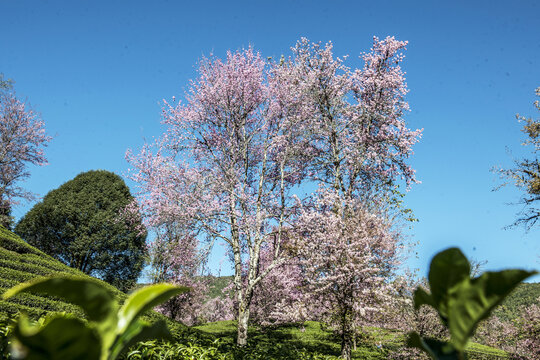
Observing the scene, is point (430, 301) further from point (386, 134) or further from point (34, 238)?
point (34, 238)

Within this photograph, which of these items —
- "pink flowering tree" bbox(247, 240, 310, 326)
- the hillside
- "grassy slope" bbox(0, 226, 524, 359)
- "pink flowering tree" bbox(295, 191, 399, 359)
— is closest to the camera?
the hillside

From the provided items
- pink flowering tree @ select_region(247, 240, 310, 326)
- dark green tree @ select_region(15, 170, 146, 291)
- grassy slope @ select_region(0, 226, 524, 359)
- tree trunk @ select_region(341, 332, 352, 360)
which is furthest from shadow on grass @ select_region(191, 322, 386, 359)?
dark green tree @ select_region(15, 170, 146, 291)

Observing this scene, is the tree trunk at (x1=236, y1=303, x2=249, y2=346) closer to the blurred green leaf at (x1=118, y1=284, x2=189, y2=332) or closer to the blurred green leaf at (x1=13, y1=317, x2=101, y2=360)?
the blurred green leaf at (x1=118, y1=284, x2=189, y2=332)

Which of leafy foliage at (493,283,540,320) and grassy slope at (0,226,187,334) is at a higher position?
leafy foliage at (493,283,540,320)

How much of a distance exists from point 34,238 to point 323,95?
2645 centimetres

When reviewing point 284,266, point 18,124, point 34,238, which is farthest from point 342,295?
point 34,238

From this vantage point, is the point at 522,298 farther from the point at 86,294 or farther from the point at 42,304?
the point at 86,294

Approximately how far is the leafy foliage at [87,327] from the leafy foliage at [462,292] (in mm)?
537

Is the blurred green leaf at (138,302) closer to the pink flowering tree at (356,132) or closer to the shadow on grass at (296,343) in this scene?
the shadow on grass at (296,343)

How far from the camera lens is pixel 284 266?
17250mm

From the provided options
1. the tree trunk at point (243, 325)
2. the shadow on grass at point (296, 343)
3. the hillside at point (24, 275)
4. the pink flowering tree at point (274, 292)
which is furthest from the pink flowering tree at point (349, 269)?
the hillside at point (24, 275)

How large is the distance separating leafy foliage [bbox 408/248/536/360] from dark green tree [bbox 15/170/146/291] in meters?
28.5

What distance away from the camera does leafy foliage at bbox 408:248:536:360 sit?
2.16 feet

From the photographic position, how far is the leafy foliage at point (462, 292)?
660 millimetres
